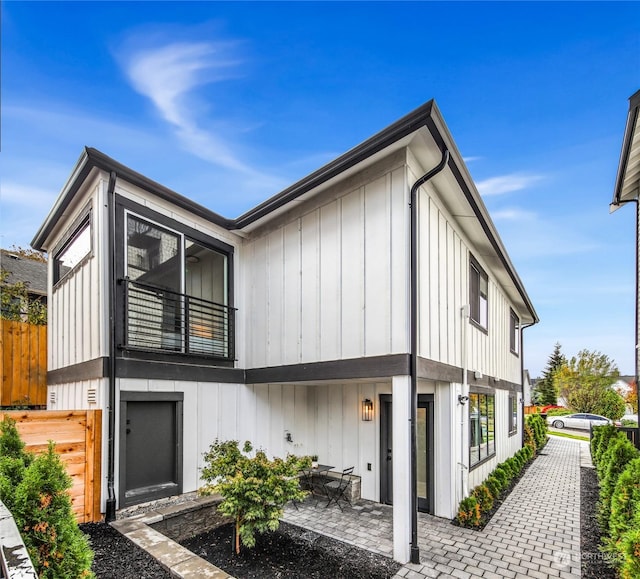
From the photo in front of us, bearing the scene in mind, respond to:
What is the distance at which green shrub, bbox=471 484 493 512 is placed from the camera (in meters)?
6.64

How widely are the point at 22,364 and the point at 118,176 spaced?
5177 mm

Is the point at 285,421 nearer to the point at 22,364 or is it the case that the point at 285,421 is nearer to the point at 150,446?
the point at 150,446

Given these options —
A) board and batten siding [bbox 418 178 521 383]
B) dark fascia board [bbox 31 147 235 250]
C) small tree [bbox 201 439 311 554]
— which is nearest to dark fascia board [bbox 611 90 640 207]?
board and batten siding [bbox 418 178 521 383]

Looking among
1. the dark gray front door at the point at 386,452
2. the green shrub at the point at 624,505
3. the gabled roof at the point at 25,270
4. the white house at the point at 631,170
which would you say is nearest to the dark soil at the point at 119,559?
the dark gray front door at the point at 386,452

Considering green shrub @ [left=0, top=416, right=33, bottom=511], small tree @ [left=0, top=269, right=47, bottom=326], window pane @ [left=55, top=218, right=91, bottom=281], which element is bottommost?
green shrub @ [left=0, top=416, right=33, bottom=511]

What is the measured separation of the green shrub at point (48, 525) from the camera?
8.47ft

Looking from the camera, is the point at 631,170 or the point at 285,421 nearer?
the point at 631,170

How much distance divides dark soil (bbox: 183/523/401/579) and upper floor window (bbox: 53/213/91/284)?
4.78 meters

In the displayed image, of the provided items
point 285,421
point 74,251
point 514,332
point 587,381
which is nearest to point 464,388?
point 285,421

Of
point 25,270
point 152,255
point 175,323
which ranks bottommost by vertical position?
point 175,323

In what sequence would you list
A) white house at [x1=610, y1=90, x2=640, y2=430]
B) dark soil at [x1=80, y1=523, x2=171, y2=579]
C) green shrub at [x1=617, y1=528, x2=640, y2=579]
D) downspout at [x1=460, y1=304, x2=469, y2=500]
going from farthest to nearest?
downspout at [x1=460, y1=304, x2=469, y2=500] < white house at [x1=610, y1=90, x2=640, y2=430] < dark soil at [x1=80, y1=523, x2=171, y2=579] < green shrub at [x1=617, y1=528, x2=640, y2=579]

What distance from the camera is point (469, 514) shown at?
A: 6113 mm

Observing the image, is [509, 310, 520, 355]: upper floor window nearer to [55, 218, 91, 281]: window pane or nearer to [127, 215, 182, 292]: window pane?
[127, 215, 182, 292]: window pane

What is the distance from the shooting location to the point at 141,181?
617 centimetres
